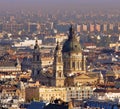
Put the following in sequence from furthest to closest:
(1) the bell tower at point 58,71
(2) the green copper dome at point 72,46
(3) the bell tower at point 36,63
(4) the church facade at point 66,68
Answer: (2) the green copper dome at point 72,46 < (3) the bell tower at point 36,63 < (4) the church facade at point 66,68 < (1) the bell tower at point 58,71

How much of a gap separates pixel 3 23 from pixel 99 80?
6874cm

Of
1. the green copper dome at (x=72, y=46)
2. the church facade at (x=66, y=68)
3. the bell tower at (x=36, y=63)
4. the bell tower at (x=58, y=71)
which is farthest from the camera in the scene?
the green copper dome at (x=72, y=46)

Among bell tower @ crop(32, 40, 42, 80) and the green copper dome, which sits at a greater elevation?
the green copper dome

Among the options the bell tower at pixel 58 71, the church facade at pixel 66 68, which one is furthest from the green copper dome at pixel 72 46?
the bell tower at pixel 58 71

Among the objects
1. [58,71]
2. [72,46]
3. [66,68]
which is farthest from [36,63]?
[58,71]

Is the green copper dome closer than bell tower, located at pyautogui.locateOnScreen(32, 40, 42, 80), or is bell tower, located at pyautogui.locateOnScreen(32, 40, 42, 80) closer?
bell tower, located at pyautogui.locateOnScreen(32, 40, 42, 80)

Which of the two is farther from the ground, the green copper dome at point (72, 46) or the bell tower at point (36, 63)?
the green copper dome at point (72, 46)

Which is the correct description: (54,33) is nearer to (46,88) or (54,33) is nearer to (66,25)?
(66,25)

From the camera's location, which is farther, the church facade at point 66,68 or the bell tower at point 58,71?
the church facade at point 66,68

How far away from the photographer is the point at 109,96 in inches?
1879

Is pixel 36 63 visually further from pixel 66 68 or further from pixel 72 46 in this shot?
pixel 72 46

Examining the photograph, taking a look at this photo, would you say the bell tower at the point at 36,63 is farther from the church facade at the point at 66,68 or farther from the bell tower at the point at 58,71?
the bell tower at the point at 58,71

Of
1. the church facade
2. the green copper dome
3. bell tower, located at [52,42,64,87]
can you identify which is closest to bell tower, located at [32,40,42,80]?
the church facade

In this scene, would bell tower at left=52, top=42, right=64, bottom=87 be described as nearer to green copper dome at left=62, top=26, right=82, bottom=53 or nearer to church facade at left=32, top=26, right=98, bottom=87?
church facade at left=32, top=26, right=98, bottom=87
